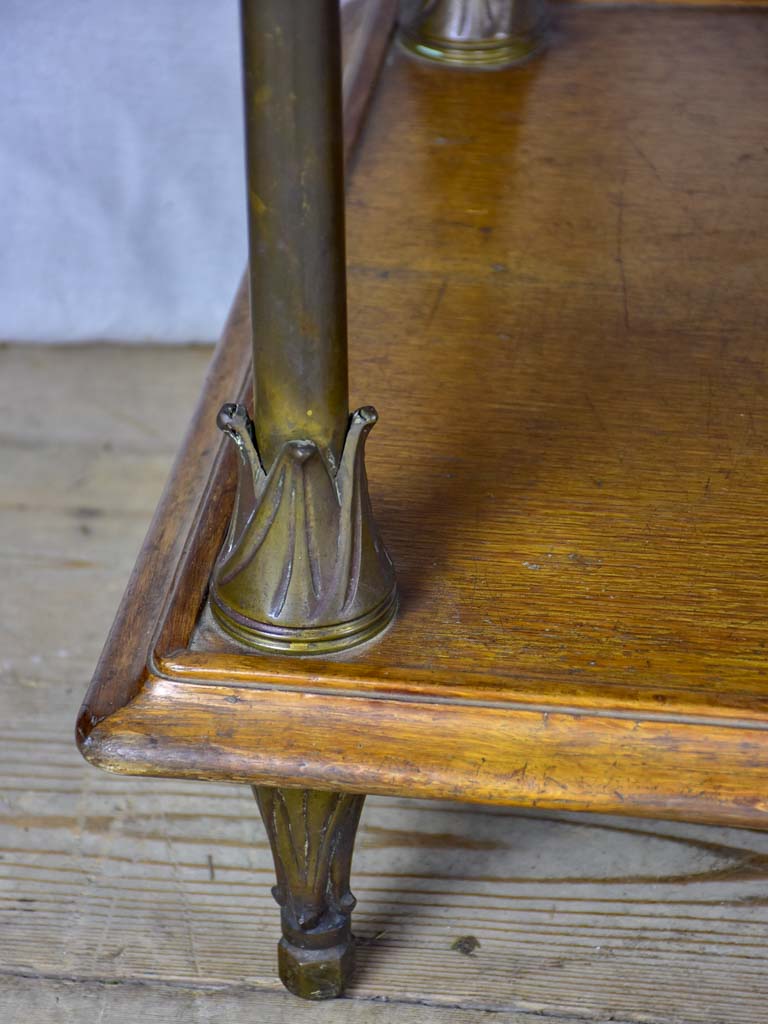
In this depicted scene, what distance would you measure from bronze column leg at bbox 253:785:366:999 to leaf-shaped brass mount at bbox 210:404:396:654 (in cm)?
10

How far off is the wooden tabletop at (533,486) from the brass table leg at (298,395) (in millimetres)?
22

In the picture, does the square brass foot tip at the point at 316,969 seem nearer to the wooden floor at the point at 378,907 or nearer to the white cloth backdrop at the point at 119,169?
the wooden floor at the point at 378,907

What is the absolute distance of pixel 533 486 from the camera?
2.34 ft

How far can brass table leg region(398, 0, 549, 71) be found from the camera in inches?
43.9

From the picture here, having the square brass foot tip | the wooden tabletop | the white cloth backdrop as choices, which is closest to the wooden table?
the wooden tabletop

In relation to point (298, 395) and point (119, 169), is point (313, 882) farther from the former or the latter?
point (119, 169)

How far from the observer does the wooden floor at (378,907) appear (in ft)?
2.70

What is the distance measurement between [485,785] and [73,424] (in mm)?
→ 939

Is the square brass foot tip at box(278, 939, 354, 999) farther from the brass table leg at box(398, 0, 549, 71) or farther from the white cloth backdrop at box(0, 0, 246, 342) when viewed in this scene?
the white cloth backdrop at box(0, 0, 246, 342)

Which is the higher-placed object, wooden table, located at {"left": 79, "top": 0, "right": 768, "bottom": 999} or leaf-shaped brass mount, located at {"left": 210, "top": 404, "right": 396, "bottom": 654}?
leaf-shaped brass mount, located at {"left": 210, "top": 404, "right": 396, "bottom": 654}

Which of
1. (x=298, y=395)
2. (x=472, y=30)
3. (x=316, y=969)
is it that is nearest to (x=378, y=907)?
(x=316, y=969)

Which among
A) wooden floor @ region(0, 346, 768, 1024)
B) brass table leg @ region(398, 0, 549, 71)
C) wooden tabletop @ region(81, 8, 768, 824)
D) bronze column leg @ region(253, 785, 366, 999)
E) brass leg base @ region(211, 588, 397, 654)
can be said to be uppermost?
brass table leg @ region(398, 0, 549, 71)

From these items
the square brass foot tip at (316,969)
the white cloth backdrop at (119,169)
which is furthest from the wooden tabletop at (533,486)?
the white cloth backdrop at (119,169)

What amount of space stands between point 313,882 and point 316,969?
10 centimetres
